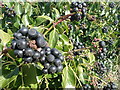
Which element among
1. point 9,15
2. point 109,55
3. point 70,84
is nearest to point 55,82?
point 70,84

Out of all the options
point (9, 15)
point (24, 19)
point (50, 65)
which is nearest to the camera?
→ point (50, 65)

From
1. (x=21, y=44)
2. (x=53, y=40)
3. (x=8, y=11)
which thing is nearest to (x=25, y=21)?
(x=53, y=40)

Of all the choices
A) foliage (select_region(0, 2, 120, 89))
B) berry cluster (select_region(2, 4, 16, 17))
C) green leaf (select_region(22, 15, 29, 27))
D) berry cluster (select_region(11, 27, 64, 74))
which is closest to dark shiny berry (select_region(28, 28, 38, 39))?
berry cluster (select_region(11, 27, 64, 74))

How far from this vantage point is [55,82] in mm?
1767

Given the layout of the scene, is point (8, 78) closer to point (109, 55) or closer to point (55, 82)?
point (55, 82)

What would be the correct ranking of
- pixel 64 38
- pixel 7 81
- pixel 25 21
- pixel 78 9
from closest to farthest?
1. pixel 7 81
2. pixel 25 21
3. pixel 64 38
4. pixel 78 9

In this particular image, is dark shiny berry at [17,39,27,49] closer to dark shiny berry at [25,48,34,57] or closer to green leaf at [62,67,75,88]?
dark shiny berry at [25,48,34,57]

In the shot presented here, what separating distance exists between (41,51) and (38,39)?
8 centimetres

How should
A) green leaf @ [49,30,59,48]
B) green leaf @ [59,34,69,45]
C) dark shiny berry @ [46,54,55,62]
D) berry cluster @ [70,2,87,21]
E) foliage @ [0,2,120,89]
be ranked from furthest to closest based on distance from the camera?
1. berry cluster @ [70,2,87,21]
2. green leaf @ [59,34,69,45]
3. green leaf @ [49,30,59,48]
4. foliage @ [0,2,120,89]
5. dark shiny berry @ [46,54,55,62]

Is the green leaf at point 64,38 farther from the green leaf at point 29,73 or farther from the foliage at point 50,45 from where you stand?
the green leaf at point 29,73

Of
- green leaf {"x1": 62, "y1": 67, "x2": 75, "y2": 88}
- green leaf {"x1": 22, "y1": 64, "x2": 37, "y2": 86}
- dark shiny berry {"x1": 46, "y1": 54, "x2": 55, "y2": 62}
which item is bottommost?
green leaf {"x1": 62, "y1": 67, "x2": 75, "y2": 88}

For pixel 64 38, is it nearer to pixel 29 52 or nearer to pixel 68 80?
pixel 68 80

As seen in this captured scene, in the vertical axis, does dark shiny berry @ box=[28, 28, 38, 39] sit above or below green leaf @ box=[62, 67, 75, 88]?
above

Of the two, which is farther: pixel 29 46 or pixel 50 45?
pixel 50 45
